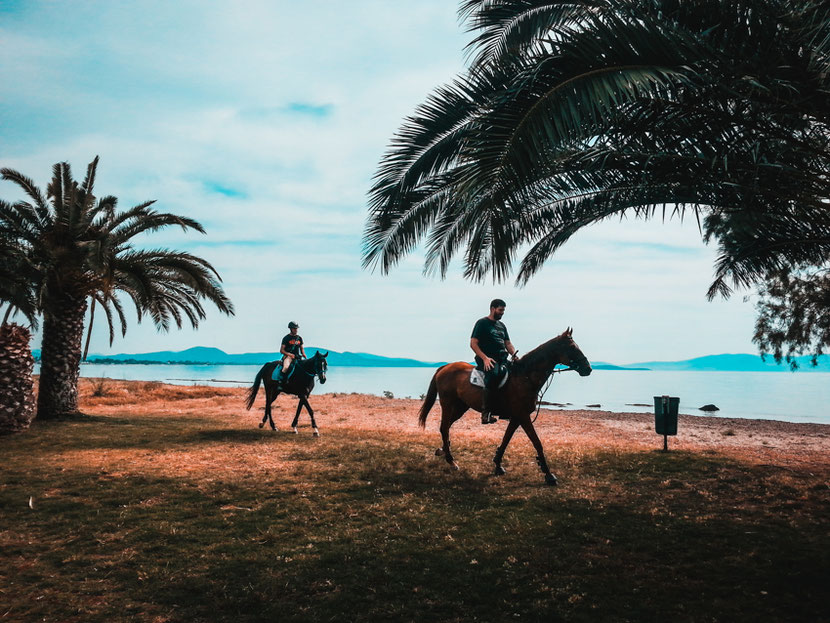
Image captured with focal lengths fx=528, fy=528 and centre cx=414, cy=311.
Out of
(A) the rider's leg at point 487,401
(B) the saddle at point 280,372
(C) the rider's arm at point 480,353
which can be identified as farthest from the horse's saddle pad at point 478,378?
(B) the saddle at point 280,372

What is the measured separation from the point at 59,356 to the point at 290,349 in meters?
6.92

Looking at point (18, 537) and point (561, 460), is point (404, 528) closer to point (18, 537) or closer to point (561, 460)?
point (18, 537)

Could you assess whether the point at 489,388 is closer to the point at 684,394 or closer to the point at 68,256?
the point at 68,256

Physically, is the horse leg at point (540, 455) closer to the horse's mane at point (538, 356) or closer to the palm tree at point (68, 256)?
the horse's mane at point (538, 356)

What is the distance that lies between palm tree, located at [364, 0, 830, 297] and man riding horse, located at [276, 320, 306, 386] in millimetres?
5341

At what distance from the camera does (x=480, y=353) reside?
26.4ft

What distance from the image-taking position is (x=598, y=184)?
8.50 meters

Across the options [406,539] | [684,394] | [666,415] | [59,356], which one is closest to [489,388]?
[406,539]

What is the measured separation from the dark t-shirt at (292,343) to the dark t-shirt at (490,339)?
6.59 m

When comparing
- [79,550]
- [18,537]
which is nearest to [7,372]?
[18,537]

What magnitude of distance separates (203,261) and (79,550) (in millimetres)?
12523

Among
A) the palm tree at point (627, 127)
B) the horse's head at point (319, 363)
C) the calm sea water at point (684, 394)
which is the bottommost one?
the calm sea water at point (684, 394)

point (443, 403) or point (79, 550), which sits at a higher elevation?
point (443, 403)

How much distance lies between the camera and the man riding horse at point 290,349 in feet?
44.2
